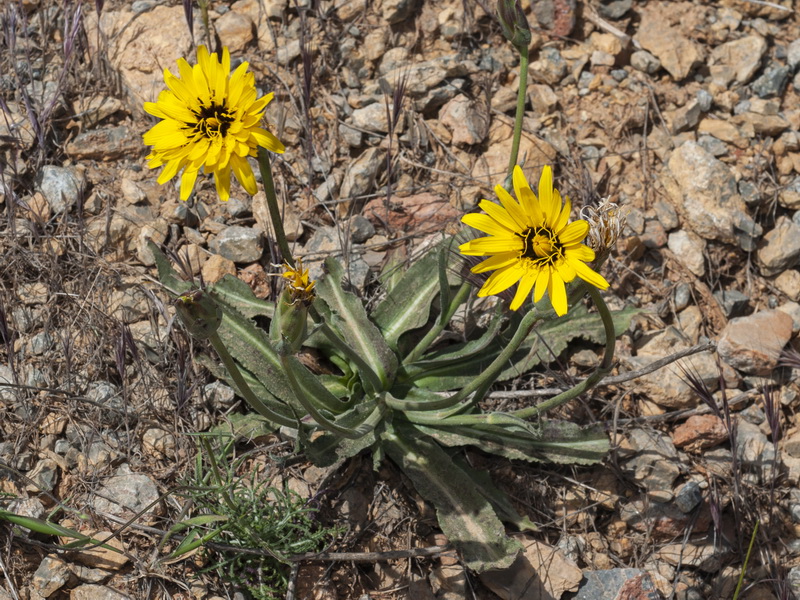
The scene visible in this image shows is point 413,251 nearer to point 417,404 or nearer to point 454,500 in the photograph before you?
point 417,404

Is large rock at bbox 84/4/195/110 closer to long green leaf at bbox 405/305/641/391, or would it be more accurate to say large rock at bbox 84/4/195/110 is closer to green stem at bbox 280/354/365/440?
long green leaf at bbox 405/305/641/391

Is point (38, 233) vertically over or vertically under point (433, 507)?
over

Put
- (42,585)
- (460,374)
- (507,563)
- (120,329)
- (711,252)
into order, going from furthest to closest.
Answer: (711,252) < (460,374) < (120,329) < (507,563) < (42,585)

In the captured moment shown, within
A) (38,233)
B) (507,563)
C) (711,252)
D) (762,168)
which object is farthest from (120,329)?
(762,168)

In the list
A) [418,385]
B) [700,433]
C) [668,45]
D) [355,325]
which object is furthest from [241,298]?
[668,45]

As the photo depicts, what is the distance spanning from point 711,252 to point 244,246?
2.89m

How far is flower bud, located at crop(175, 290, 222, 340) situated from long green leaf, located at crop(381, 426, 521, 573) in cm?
149

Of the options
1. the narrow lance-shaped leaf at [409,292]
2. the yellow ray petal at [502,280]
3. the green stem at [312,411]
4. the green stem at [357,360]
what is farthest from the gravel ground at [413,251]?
the yellow ray petal at [502,280]

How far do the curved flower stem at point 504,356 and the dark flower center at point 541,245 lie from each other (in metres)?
0.22

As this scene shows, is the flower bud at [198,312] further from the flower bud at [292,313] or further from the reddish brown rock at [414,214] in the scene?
the reddish brown rock at [414,214]

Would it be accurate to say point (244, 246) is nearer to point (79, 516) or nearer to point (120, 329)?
point (120, 329)

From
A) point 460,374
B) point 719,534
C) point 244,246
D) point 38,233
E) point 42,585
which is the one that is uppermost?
point 38,233

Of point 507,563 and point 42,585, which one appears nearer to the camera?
point 42,585

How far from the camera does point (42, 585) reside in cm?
346
